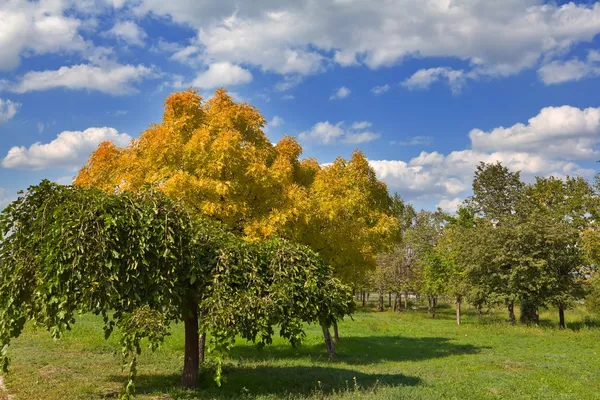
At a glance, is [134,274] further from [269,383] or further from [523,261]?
[523,261]

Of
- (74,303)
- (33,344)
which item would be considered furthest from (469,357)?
(33,344)

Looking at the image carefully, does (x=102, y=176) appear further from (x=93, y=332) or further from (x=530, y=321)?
(x=530, y=321)

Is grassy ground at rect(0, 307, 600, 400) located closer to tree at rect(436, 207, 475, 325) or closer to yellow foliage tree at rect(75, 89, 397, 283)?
yellow foliage tree at rect(75, 89, 397, 283)

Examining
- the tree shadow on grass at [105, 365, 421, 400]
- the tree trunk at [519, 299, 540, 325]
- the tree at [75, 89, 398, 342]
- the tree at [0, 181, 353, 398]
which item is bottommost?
the tree trunk at [519, 299, 540, 325]

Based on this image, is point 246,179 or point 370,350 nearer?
point 246,179

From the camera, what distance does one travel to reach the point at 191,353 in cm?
1188

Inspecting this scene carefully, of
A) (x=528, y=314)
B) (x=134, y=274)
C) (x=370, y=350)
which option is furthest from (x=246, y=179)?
(x=528, y=314)

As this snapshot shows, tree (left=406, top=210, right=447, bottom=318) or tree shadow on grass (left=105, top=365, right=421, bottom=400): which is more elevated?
tree (left=406, top=210, right=447, bottom=318)

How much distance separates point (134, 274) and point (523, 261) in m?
31.2

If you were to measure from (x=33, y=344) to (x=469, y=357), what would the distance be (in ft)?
62.3

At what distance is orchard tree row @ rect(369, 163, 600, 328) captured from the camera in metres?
33.3

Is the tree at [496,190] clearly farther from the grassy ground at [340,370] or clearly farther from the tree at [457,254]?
the grassy ground at [340,370]

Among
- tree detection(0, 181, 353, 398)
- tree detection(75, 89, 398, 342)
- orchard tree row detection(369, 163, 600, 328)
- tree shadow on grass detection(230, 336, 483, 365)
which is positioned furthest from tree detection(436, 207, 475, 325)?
tree detection(0, 181, 353, 398)

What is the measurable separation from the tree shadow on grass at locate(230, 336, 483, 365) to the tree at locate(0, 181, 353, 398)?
6.88 metres
